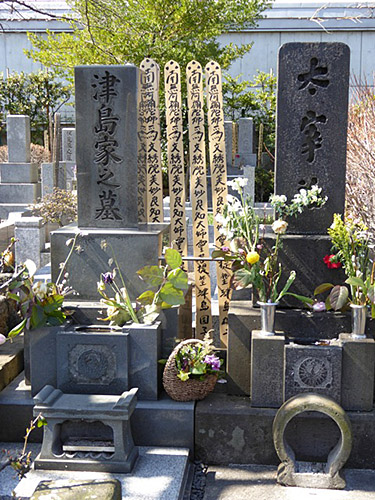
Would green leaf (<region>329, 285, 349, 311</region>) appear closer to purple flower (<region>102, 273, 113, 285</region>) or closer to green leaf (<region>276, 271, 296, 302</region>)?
green leaf (<region>276, 271, 296, 302</region>)

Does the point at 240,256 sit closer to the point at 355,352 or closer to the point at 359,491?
the point at 355,352

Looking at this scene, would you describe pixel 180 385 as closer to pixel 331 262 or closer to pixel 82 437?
pixel 82 437

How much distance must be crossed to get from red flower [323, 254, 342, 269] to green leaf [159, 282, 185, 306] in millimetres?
1132

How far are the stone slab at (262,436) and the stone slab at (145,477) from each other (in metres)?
0.23

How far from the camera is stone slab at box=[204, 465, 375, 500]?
4.16 meters

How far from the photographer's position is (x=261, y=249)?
5.04 metres

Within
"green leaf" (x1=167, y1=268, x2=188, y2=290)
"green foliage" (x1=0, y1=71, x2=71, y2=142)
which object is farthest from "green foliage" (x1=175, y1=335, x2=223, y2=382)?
"green foliage" (x1=0, y1=71, x2=71, y2=142)

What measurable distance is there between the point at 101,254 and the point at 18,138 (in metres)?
11.4

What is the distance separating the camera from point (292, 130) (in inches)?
201

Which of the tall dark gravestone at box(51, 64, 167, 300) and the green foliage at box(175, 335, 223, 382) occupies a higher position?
the tall dark gravestone at box(51, 64, 167, 300)

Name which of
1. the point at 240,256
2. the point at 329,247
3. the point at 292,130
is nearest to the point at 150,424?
the point at 240,256

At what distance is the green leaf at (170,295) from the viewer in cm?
494

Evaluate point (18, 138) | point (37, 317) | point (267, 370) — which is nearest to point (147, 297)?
point (37, 317)

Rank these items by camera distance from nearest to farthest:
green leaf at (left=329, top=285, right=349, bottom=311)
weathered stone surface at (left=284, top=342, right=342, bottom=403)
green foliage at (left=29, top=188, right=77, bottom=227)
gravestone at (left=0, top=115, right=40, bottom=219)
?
weathered stone surface at (left=284, top=342, right=342, bottom=403) < green leaf at (left=329, top=285, right=349, bottom=311) < green foliage at (left=29, top=188, right=77, bottom=227) < gravestone at (left=0, top=115, right=40, bottom=219)
